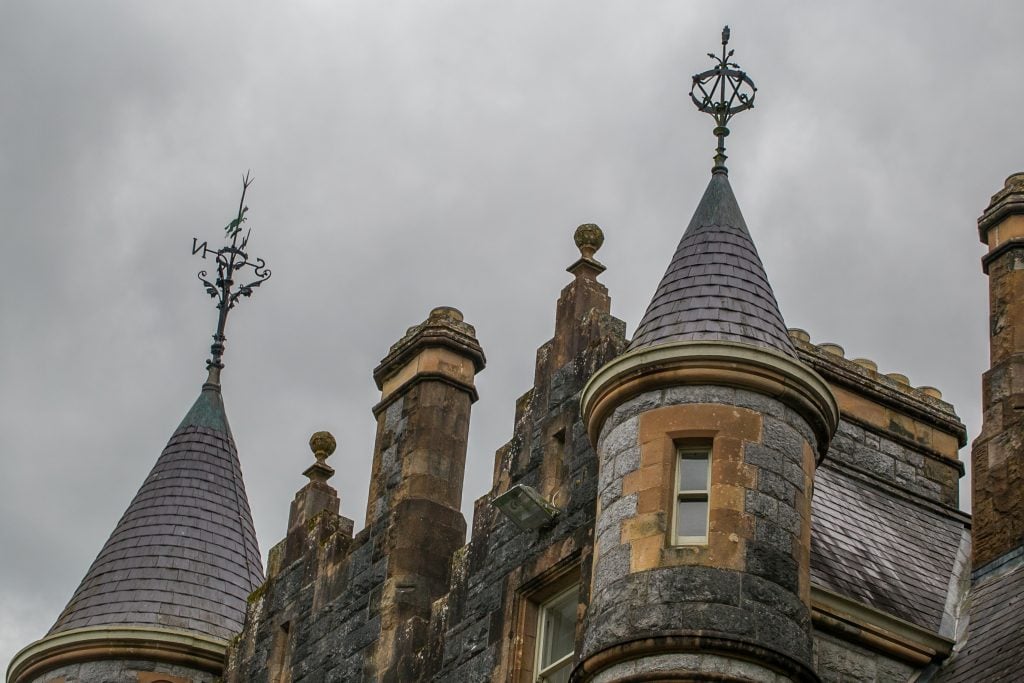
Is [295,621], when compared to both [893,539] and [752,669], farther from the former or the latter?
[752,669]

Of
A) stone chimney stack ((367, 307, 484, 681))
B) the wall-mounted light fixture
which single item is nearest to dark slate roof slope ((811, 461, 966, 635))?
the wall-mounted light fixture

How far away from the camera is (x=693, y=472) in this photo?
48.1 feet

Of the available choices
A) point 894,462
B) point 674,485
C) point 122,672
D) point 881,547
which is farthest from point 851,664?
point 122,672

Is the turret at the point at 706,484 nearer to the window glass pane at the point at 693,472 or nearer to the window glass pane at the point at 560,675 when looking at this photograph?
the window glass pane at the point at 693,472

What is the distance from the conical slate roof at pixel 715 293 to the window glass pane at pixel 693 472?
79cm

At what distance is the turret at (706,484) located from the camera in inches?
541

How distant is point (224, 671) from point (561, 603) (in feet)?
19.1

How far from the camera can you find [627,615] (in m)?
14.0

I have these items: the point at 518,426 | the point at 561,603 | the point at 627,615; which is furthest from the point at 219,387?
the point at 627,615

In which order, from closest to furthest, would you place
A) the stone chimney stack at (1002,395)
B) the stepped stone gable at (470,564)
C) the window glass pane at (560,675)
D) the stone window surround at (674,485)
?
the stone window surround at (674,485) < the window glass pane at (560,675) < the stepped stone gable at (470,564) < the stone chimney stack at (1002,395)

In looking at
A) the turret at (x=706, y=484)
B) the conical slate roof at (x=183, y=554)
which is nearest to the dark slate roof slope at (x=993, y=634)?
the turret at (x=706, y=484)

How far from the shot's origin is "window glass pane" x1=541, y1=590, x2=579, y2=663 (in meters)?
15.6

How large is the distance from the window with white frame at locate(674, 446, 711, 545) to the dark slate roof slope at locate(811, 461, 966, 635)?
1.16m

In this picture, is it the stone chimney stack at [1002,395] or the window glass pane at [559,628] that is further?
the stone chimney stack at [1002,395]
